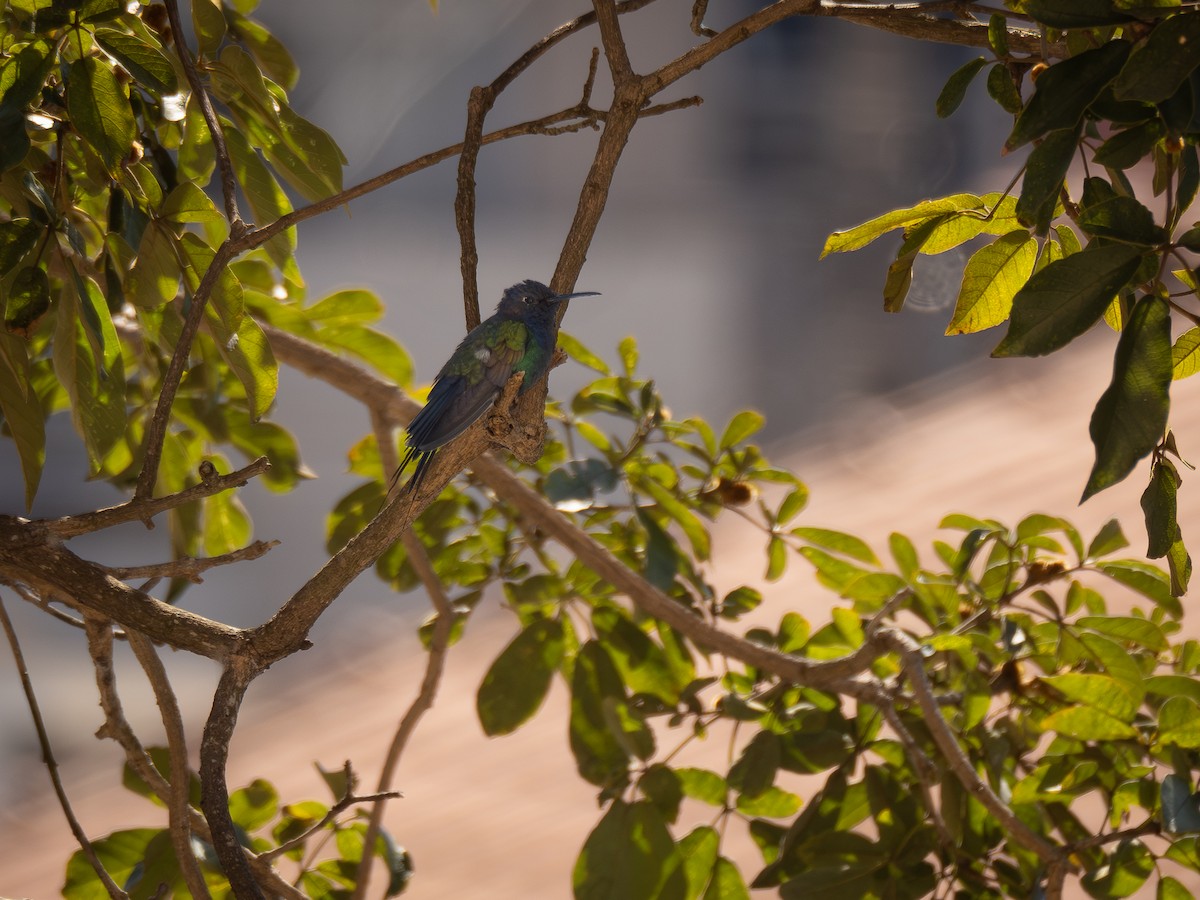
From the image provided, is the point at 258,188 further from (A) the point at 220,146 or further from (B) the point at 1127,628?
A: (B) the point at 1127,628

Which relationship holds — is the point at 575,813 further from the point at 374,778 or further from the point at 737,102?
the point at 737,102

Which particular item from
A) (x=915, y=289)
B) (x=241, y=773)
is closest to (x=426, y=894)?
(x=241, y=773)

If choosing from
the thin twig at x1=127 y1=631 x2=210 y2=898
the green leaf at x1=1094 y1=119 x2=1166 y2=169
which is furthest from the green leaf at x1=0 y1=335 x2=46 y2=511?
the green leaf at x1=1094 y1=119 x2=1166 y2=169

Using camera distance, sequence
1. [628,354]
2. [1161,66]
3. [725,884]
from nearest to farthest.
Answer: [1161,66] < [725,884] < [628,354]

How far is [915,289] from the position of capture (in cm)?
354

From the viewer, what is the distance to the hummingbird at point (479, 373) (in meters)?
0.79

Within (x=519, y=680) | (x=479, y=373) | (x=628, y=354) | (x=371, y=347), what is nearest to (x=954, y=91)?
(x=479, y=373)

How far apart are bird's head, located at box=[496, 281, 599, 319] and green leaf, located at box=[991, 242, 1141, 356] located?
37cm

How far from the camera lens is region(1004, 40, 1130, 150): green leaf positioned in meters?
0.55

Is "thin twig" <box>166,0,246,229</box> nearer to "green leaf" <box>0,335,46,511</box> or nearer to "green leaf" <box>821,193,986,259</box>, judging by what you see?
"green leaf" <box>0,335,46,511</box>

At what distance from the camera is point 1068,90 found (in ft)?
1.81

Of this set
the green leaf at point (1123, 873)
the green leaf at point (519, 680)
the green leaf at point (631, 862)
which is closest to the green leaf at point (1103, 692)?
the green leaf at point (1123, 873)

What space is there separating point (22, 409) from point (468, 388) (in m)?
0.33

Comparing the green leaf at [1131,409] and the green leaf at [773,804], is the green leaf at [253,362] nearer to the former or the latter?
the green leaf at [1131,409]
